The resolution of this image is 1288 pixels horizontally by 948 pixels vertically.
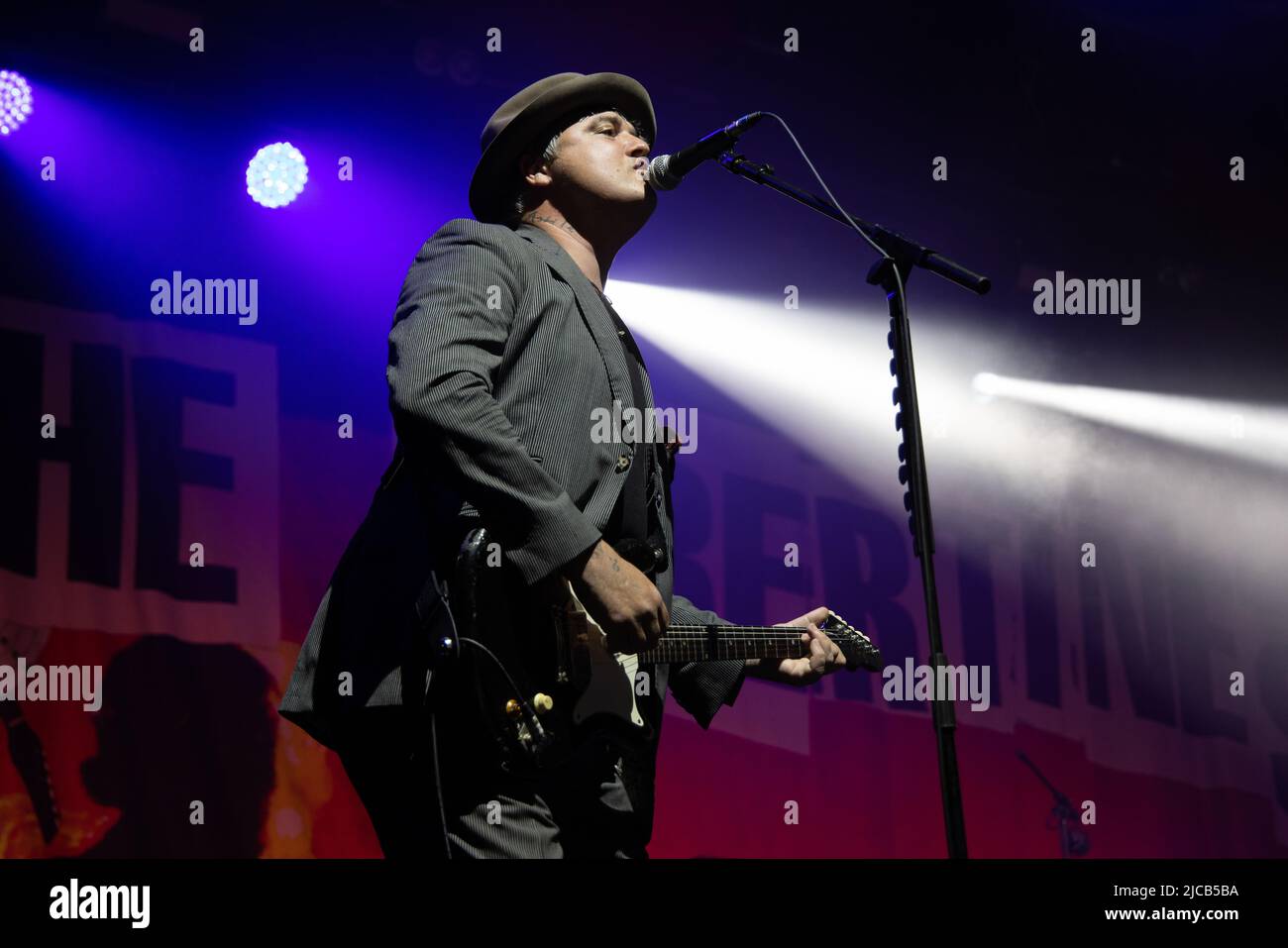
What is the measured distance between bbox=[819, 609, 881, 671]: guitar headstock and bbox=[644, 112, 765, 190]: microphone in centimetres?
112

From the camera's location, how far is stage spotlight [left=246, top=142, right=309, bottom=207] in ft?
14.5

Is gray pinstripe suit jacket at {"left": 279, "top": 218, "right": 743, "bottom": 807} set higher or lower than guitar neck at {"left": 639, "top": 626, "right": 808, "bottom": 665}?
higher

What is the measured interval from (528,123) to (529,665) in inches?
52.3

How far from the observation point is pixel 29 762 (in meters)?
3.91

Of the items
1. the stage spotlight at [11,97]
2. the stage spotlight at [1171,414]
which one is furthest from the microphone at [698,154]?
the stage spotlight at [1171,414]

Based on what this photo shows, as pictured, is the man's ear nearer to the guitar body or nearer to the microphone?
the microphone

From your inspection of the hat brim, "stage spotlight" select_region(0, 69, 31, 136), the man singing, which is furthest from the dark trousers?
"stage spotlight" select_region(0, 69, 31, 136)

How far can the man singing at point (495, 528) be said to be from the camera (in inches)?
77.2

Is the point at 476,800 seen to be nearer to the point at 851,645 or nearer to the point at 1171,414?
the point at 851,645

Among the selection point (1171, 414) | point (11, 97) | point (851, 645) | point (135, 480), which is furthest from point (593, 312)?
point (1171, 414)

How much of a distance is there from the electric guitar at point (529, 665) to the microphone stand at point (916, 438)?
0.56 meters

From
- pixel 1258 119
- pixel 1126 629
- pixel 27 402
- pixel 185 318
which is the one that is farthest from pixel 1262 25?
pixel 27 402
